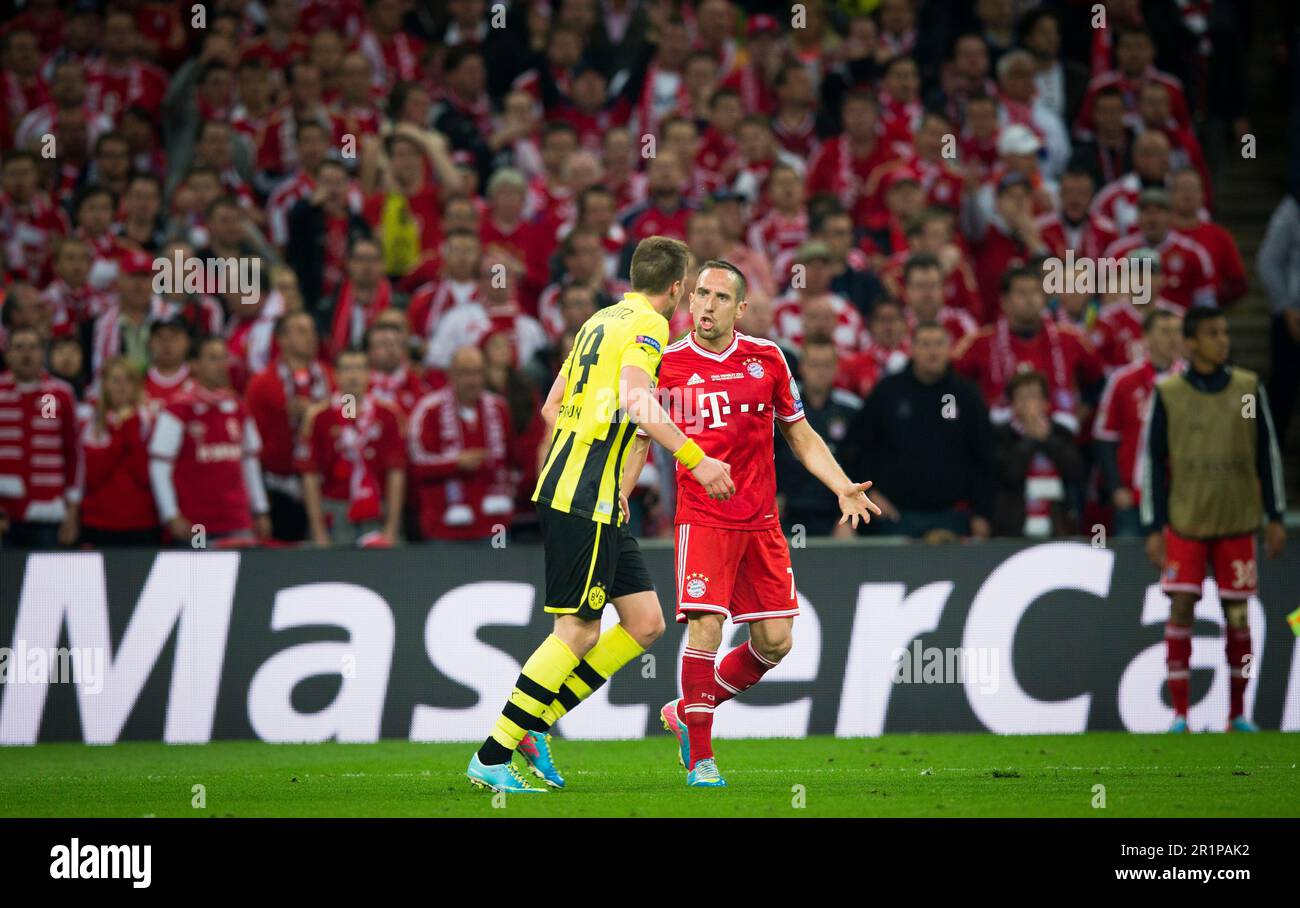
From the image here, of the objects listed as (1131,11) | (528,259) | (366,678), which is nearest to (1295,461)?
(1131,11)

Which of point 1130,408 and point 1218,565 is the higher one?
point 1130,408

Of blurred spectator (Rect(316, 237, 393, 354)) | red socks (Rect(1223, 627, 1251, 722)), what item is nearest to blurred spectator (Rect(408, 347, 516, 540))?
blurred spectator (Rect(316, 237, 393, 354))

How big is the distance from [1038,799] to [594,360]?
9.40ft

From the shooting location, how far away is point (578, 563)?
8328mm

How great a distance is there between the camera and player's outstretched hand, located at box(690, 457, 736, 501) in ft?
25.9

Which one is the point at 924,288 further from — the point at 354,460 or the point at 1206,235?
the point at 354,460

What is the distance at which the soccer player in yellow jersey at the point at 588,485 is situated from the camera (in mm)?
8234

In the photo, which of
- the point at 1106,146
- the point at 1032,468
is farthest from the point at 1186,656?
the point at 1106,146

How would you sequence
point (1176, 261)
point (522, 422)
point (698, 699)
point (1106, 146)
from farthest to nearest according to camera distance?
point (1106, 146) < point (1176, 261) < point (522, 422) < point (698, 699)

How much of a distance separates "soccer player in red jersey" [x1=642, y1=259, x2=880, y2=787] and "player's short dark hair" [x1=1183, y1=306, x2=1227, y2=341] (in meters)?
4.20

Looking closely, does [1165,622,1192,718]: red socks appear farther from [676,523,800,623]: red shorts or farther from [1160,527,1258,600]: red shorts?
[676,523,800,623]: red shorts

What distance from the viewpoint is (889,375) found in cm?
1334

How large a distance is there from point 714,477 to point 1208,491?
17.9ft
